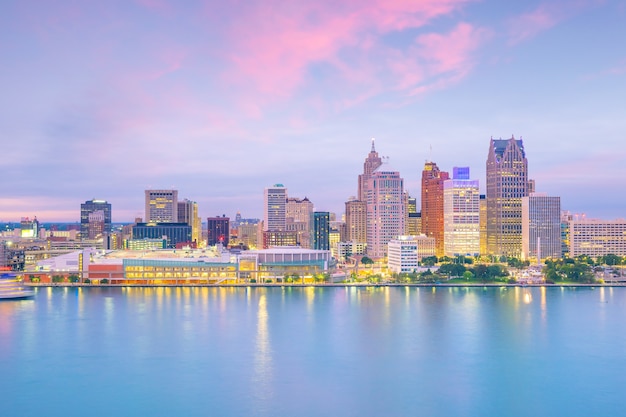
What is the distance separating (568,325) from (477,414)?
9823 mm

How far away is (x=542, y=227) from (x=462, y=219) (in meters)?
5.77

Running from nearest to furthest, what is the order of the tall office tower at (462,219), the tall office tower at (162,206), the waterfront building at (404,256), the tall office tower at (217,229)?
the waterfront building at (404,256) → the tall office tower at (462,219) → the tall office tower at (217,229) → the tall office tower at (162,206)

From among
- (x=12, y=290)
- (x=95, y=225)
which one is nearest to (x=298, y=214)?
(x=95, y=225)

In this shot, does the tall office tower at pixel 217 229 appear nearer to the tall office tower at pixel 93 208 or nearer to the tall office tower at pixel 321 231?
the tall office tower at pixel 93 208

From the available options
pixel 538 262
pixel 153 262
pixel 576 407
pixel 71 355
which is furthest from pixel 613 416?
pixel 538 262

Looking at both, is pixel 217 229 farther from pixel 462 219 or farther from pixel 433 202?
pixel 462 219

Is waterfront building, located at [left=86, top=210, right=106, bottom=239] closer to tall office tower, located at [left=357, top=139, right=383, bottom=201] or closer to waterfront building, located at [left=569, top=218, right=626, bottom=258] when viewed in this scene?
tall office tower, located at [left=357, top=139, right=383, bottom=201]

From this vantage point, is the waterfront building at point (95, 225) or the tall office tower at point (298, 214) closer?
the tall office tower at point (298, 214)

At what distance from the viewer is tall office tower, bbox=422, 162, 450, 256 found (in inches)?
2220

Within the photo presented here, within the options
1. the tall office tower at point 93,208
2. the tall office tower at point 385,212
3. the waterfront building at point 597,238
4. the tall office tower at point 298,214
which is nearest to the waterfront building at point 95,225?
the tall office tower at point 93,208

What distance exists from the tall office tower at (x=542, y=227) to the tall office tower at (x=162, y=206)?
43857 mm

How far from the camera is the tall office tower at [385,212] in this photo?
51.1 m

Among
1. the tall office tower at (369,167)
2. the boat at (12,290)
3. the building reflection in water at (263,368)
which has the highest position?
the tall office tower at (369,167)

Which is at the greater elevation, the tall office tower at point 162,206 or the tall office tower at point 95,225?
the tall office tower at point 162,206
